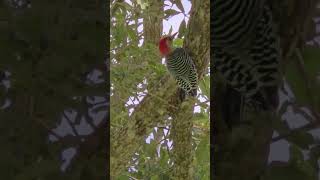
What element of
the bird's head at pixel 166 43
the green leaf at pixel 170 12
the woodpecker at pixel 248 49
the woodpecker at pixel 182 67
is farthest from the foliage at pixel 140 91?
the woodpecker at pixel 248 49

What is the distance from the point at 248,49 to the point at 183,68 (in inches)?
13.1

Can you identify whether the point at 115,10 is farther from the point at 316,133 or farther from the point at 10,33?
the point at 316,133

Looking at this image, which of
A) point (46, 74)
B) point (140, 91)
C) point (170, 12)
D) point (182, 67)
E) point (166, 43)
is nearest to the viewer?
point (46, 74)

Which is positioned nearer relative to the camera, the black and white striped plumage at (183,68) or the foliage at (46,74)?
the foliage at (46,74)

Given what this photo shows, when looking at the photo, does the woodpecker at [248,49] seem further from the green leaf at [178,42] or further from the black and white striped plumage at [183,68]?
the green leaf at [178,42]

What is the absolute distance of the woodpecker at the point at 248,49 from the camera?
20.4 inches

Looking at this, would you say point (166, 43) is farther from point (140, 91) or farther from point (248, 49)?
point (248, 49)

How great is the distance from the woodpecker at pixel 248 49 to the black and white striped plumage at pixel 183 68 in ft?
1.03

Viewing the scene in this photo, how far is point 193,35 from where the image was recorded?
1039 millimetres

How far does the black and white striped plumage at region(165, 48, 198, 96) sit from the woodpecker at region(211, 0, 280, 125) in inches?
12.4

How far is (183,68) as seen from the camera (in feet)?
2.81

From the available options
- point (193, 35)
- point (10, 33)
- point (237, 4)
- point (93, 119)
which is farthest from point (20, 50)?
point (193, 35)

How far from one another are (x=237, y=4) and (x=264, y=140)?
18 cm

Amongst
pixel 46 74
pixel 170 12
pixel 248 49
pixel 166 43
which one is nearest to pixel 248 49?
pixel 248 49
